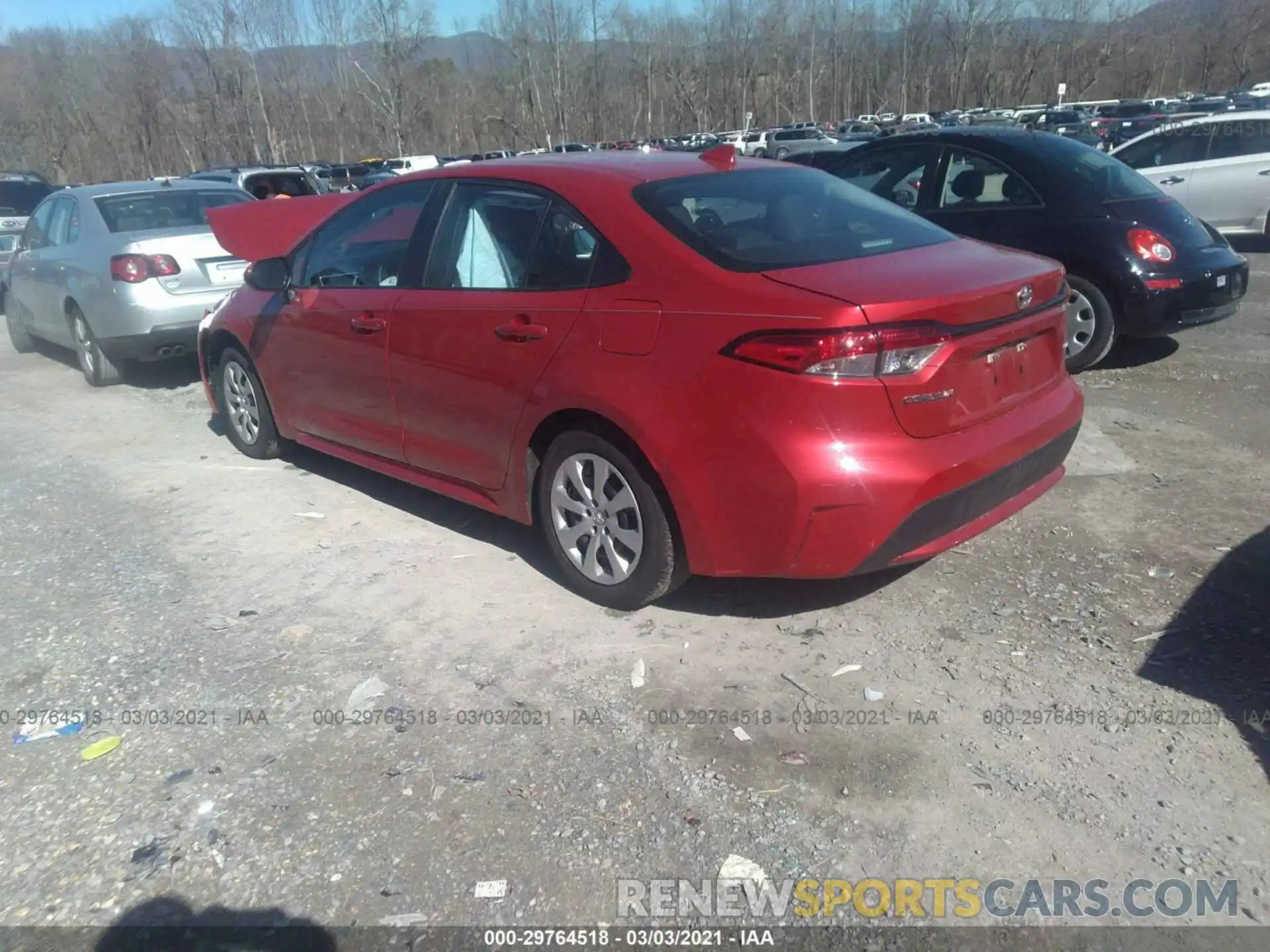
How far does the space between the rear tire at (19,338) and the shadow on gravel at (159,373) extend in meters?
0.63

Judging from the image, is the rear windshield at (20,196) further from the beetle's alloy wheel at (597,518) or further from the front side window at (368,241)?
the beetle's alloy wheel at (597,518)

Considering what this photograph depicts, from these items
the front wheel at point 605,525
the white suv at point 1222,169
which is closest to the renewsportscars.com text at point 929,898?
the front wheel at point 605,525

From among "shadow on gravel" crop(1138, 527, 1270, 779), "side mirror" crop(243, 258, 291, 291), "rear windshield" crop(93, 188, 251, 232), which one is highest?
"rear windshield" crop(93, 188, 251, 232)

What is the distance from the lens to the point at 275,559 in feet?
15.4

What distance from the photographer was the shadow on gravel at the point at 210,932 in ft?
8.00

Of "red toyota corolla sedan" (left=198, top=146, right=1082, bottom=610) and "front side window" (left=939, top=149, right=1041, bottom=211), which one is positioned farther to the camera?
"front side window" (left=939, top=149, right=1041, bottom=211)

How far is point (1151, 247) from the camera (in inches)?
256

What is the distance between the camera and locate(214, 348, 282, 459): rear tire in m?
5.81

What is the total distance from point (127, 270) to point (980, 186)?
6410 millimetres

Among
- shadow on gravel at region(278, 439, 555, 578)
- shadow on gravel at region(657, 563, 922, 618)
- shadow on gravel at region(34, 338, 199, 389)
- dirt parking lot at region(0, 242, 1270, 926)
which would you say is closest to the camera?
dirt parking lot at region(0, 242, 1270, 926)

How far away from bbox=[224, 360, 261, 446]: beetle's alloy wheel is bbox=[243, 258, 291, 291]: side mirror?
0.72 metres

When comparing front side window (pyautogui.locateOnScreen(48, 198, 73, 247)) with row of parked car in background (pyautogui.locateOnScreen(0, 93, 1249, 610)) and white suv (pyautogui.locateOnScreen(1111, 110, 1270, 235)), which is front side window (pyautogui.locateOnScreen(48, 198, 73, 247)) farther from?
white suv (pyautogui.locateOnScreen(1111, 110, 1270, 235))

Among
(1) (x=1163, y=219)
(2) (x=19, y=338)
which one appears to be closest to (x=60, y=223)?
(2) (x=19, y=338)

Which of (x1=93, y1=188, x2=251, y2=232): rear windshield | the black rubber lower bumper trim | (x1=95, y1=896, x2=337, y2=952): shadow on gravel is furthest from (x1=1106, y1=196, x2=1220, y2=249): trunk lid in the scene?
(x1=93, y1=188, x2=251, y2=232): rear windshield
